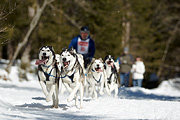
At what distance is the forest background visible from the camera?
2336 cm

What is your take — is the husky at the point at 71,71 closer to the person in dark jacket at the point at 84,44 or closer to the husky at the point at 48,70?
the husky at the point at 48,70

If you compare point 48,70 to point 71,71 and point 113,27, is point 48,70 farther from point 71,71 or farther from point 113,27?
point 113,27

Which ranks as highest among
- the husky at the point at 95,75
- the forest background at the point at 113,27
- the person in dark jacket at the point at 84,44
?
the forest background at the point at 113,27

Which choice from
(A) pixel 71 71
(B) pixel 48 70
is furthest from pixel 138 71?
(B) pixel 48 70

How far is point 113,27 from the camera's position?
79.6 ft

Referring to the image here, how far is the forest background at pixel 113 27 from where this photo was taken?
23358 millimetres

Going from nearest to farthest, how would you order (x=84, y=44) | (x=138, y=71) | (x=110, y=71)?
(x=84, y=44) → (x=110, y=71) → (x=138, y=71)

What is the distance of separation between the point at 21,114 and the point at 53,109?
1.32m

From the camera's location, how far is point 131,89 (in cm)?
1524

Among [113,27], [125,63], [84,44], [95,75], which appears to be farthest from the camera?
[113,27]

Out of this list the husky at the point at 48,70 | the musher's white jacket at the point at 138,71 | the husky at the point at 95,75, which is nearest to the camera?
the husky at the point at 48,70

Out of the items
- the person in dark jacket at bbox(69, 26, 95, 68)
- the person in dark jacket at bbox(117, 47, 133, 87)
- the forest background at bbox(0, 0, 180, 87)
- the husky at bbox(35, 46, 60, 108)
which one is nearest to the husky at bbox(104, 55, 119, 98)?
the person in dark jacket at bbox(69, 26, 95, 68)

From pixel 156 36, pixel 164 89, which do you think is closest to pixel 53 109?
pixel 164 89

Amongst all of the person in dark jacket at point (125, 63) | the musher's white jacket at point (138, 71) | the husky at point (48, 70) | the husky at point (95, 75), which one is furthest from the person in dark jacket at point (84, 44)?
the musher's white jacket at point (138, 71)
